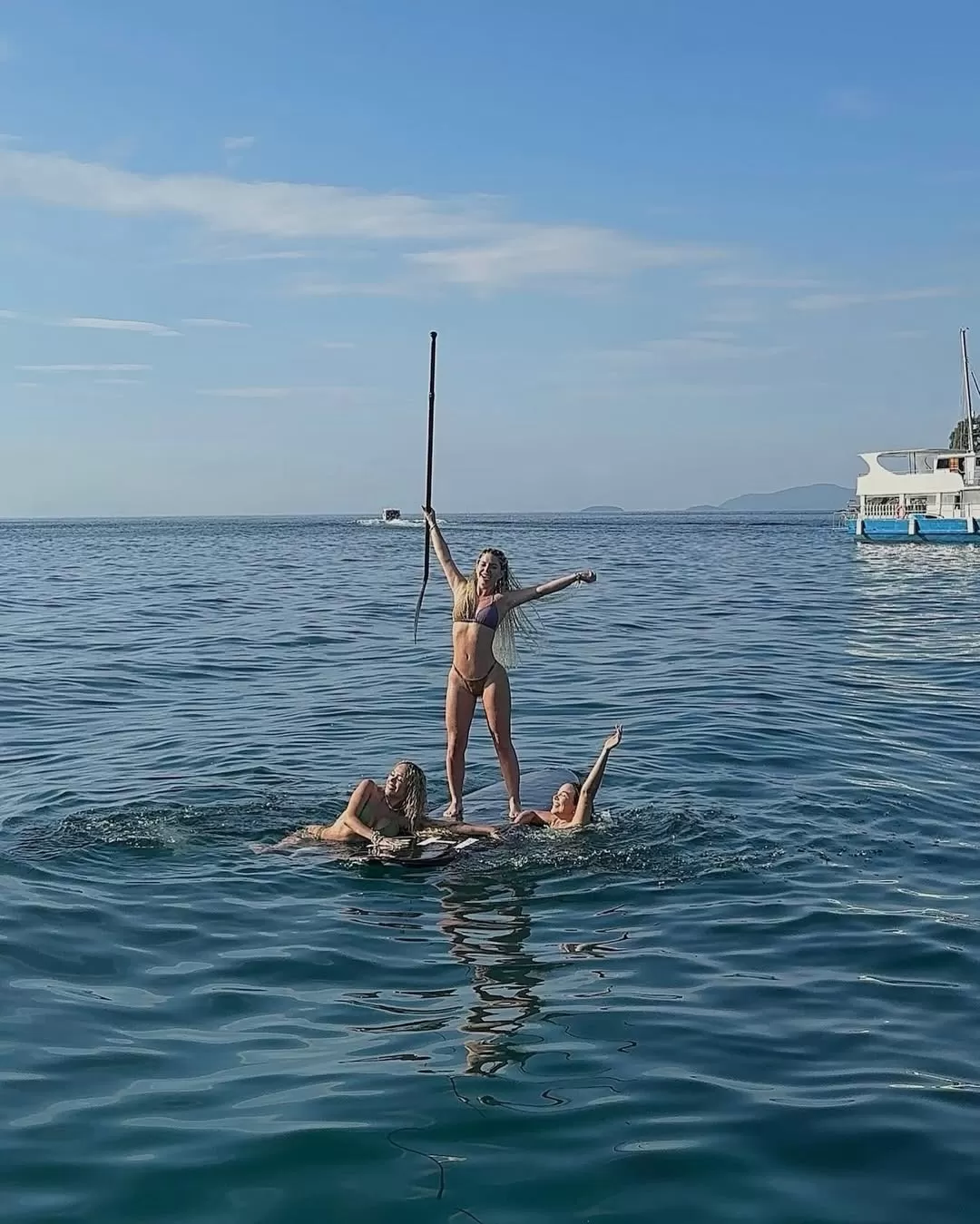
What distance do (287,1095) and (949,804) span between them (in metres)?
7.71

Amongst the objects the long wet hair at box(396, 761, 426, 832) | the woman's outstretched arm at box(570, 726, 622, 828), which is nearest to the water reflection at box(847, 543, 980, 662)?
the woman's outstretched arm at box(570, 726, 622, 828)

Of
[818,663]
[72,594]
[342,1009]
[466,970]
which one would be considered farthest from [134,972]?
[72,594]

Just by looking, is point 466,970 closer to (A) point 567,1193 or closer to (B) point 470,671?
(A) point 567,1193

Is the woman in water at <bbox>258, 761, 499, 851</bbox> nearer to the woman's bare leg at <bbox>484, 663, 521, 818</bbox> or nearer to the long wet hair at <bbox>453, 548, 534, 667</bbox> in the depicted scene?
the woman's bare leg at <bbox>484, 663, 521, 818</bbox>

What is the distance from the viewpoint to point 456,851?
33.2ft

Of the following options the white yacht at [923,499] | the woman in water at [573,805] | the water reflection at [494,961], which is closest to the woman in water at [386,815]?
the woman in water at [573,805]

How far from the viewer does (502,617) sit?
11.5 metres

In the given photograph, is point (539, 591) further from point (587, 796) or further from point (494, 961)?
point (494, 961)

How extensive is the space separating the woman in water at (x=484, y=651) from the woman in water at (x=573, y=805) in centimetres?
37

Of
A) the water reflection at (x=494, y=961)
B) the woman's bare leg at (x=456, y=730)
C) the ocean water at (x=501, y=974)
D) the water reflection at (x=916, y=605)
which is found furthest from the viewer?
the water reflection at (x=916, y=605)

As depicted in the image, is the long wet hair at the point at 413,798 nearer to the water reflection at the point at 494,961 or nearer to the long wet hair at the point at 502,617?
the water reflection at the point at 494,961

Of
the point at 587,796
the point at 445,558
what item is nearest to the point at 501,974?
the point at 587,796

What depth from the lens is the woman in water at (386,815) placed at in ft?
33.7

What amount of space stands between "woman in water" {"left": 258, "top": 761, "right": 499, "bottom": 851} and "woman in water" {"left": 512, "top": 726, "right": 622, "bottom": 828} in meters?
0.55
